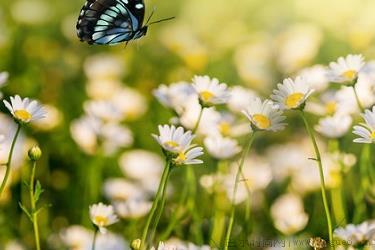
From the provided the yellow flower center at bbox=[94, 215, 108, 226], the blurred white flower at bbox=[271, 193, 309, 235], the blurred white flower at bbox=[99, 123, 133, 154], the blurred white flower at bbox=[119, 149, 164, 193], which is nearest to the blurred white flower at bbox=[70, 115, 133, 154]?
the blurred white flower at bbox=[99, 123, 133, 154]

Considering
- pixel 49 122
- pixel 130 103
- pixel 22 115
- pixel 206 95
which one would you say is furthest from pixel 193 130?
pixel 130 103

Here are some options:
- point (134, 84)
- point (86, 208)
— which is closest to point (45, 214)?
point (86, 208)

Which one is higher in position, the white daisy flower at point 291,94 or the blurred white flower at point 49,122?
the white daisy flower at point 291,94

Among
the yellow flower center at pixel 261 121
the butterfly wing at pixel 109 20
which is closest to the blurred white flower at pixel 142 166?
the butterfly wing at pixel 109 20

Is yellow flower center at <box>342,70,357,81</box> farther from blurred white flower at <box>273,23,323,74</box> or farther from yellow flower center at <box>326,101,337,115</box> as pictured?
blurred white flower at <box>273,23,323,74</box>

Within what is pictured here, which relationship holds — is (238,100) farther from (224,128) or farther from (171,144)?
(171,144)

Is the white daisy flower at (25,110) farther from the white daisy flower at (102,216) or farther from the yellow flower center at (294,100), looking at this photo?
the yellow flower center at (294,100)
